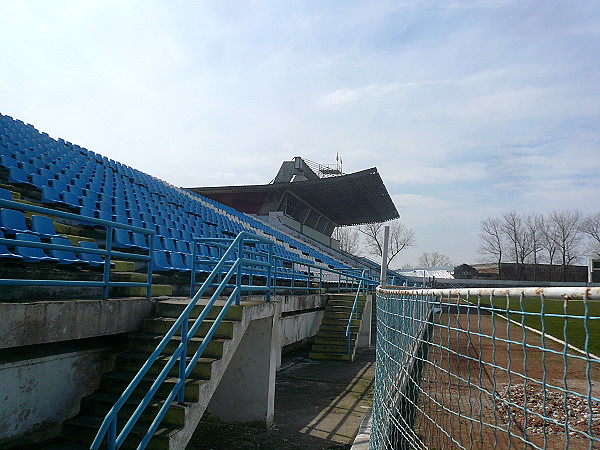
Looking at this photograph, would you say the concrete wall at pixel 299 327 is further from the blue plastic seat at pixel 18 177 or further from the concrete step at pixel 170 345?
the blue plastic seat at pixel 18 177

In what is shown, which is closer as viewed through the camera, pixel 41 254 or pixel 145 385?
pixel 145 385

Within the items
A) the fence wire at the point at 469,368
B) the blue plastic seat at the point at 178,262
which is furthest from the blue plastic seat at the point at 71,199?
the fence wire at the point at 469,368

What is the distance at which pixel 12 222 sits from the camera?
18.5 ft

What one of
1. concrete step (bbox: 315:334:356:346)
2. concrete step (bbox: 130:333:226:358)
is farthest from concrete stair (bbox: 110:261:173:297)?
concrete step (bbox: 315:334:356:346)

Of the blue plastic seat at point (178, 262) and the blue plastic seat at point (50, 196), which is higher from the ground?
the blue plastic seat at point (50, 196)

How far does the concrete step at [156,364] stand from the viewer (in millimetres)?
4891

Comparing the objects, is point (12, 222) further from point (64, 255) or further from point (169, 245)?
point (169, 245)

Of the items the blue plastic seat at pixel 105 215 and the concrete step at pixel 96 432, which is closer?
the concrete step at pixel 96 432

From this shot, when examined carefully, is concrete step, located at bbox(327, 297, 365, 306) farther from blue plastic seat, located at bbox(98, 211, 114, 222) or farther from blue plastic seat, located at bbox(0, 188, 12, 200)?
blue plastic seat, located at bbox(0, 188, 12, 200)

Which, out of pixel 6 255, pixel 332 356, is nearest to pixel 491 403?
pixel 332 356

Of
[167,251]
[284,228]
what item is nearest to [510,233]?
[284,228]

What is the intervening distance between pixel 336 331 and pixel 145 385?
858cm

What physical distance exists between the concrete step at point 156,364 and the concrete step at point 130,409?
0.37 m

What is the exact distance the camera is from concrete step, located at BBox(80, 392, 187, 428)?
436cm
